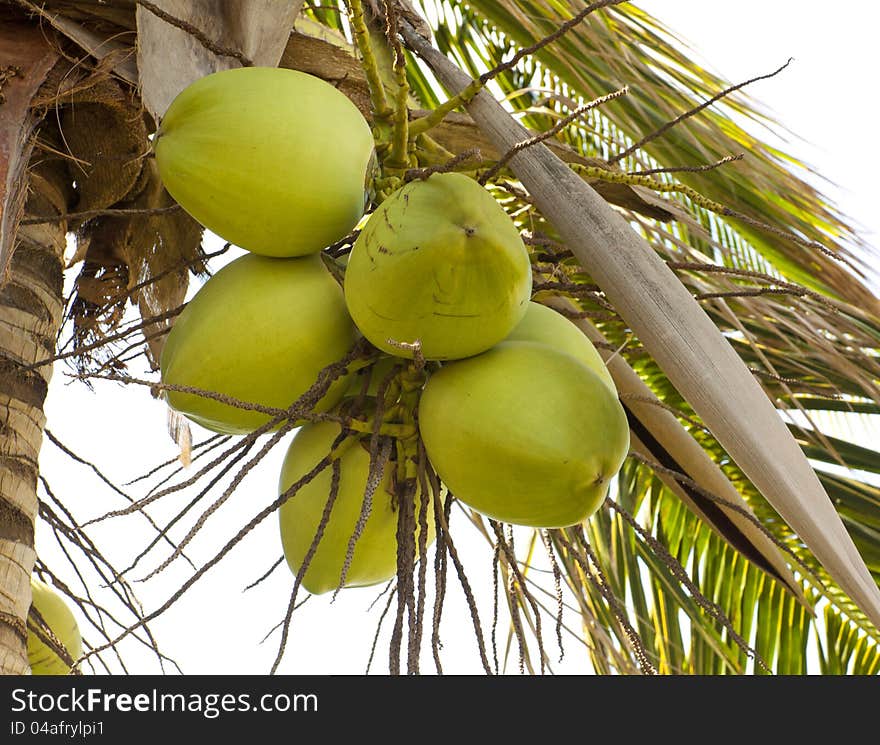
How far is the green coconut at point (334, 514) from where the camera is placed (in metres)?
1.05

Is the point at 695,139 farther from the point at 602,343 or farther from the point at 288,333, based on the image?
the point at 288,333

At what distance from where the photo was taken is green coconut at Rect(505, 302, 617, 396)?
106 centimetres

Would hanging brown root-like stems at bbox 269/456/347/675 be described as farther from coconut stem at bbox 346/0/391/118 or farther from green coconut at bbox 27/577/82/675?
green coconut at bbox 27/577/82/675

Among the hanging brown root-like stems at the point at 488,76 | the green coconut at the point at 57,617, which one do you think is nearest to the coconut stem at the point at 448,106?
the hanging brown root-like stems at the point at 488,76

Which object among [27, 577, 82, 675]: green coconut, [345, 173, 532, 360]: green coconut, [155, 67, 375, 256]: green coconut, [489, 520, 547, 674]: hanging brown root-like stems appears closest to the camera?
[345, 173, 532, 360]: green coconut

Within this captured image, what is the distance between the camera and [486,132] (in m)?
1.04

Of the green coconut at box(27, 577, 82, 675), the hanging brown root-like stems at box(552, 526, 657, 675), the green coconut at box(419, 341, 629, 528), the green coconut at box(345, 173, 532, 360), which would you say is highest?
the green coconut at box(27, 577, 82, 675)

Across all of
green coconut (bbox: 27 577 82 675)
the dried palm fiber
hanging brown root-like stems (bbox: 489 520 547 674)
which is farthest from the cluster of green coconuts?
green coconut (bbox: 27 577 82 675)

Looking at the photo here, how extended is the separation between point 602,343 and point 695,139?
61 centimetres

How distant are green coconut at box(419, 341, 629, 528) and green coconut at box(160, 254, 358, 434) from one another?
120mm

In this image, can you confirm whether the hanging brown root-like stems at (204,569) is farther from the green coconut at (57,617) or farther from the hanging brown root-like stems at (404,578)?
the green coconut at (57,617)

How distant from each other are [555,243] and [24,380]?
0.67 m

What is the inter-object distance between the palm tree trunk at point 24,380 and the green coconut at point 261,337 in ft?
0.88

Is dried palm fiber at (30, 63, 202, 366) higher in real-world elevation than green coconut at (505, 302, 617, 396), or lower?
higher
